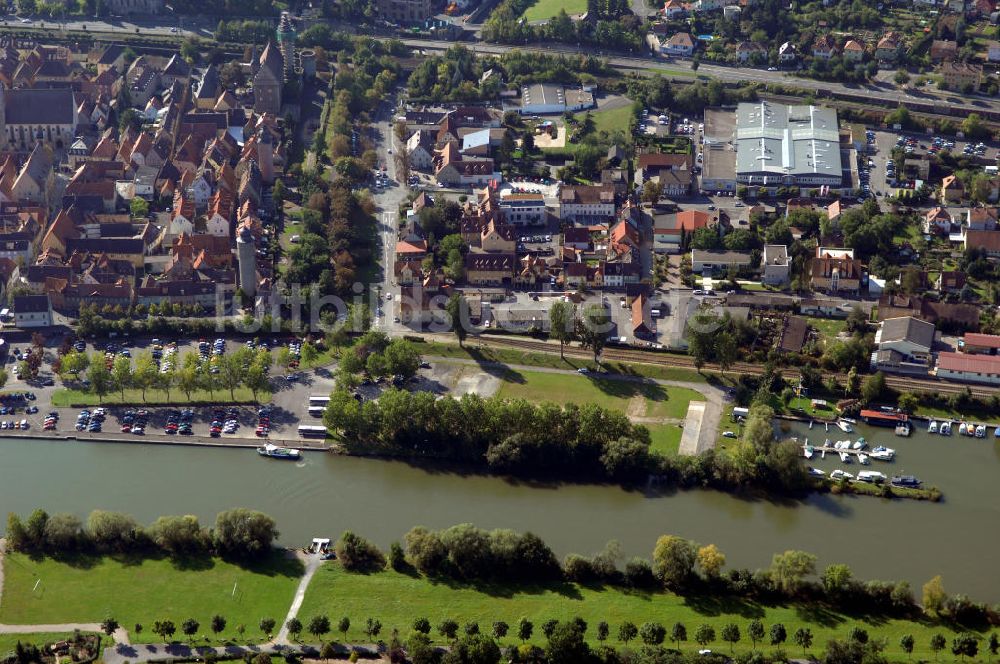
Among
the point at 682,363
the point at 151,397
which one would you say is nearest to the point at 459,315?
the point at 682,363

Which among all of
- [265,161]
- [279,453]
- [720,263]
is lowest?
[279,453]

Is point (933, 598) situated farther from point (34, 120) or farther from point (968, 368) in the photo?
point (34, 120)

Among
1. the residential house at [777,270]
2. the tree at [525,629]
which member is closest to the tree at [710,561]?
the tree at [525,629]

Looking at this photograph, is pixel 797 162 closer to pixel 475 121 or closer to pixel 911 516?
pixel 475 121

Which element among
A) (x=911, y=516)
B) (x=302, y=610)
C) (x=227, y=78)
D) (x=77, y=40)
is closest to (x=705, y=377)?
(x=911, y=516)

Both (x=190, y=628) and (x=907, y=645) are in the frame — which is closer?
(x=907, y=645)

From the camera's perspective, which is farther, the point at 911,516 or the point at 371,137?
the point at 371,137

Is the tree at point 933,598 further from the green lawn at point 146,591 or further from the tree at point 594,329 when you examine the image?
the green lawn at point 146,591
